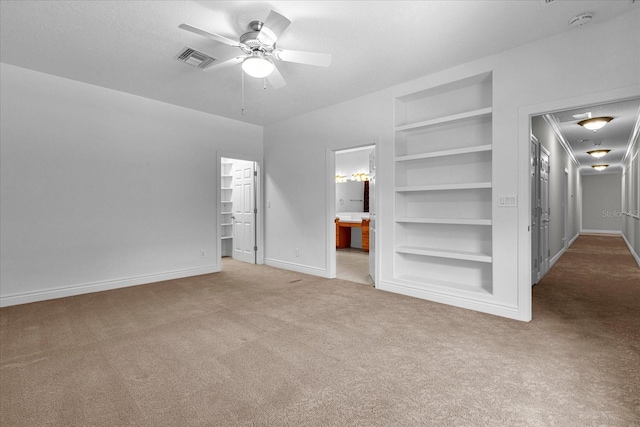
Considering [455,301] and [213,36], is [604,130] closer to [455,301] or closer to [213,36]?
[455,301]

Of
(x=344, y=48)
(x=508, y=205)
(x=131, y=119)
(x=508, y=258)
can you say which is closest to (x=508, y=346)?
(x=508, y=258)

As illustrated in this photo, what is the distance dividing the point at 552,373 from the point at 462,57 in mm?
2929

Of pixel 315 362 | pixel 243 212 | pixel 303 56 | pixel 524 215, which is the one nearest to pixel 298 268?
pixel 243 212

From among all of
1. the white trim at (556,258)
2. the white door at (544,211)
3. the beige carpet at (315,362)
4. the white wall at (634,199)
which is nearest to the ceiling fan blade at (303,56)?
the beige carpet at (315,362)

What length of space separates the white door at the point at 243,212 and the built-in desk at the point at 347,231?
7.69 ft

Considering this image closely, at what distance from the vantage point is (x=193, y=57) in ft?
10.7

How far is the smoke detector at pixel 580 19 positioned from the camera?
2545 mm

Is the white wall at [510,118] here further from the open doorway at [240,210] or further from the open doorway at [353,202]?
the open doorway at [353,202]

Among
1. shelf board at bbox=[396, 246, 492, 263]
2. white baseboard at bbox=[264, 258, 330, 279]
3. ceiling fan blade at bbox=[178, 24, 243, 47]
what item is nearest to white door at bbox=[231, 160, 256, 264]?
white baseboard at bbox=[264, 258, 330, 279]

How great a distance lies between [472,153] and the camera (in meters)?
3.71

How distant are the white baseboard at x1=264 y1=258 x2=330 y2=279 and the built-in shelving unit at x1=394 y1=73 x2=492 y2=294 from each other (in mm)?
1295

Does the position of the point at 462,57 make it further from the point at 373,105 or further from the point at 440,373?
the point at 440,373

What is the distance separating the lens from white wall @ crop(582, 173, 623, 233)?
12.6 m

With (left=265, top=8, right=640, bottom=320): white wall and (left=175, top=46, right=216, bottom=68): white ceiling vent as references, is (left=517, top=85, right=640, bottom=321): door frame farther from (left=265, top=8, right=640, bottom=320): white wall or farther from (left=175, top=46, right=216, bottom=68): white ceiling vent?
(left=175, top=46, right=216, bottom=68): white ceiling vent
